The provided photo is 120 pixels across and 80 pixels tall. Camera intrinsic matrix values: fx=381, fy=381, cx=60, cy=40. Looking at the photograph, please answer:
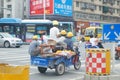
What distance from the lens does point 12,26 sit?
→ 41156 millimetres

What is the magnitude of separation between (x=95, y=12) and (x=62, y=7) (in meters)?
21.4

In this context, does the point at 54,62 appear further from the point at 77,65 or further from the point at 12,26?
the point at 12,26

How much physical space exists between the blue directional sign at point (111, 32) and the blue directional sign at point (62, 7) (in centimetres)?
4843

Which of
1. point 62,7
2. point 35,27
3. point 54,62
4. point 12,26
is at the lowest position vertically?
point 54,62

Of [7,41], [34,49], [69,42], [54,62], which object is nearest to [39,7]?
[7,41]

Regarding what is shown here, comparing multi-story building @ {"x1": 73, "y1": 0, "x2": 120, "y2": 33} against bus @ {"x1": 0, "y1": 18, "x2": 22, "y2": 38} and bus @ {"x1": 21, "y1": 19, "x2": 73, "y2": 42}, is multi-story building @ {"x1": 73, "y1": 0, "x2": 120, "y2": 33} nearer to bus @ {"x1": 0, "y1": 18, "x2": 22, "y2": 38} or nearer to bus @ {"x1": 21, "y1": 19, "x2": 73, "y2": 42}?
bus @ {"x1": 21, "y1": 19, "x2": 73, "y2": 42}

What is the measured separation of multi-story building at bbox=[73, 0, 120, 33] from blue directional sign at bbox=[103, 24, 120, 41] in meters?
58.9

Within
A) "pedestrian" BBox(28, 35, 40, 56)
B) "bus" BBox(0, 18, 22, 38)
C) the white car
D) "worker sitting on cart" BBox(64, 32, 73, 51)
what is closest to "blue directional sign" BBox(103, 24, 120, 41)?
"worker sitting on cart" BBox(64, 32, 73, 51)

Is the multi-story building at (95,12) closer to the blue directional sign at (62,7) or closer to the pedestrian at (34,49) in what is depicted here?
the blue directional sign at (62,7)

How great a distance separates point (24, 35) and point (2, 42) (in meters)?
7.94

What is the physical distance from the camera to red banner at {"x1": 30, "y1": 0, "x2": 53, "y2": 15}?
63825mm

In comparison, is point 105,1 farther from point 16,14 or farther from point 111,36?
point 111,36

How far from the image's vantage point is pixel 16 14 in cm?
7688

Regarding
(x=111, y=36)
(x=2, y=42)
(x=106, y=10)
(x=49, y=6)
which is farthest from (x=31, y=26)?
(x=106, y=10)
